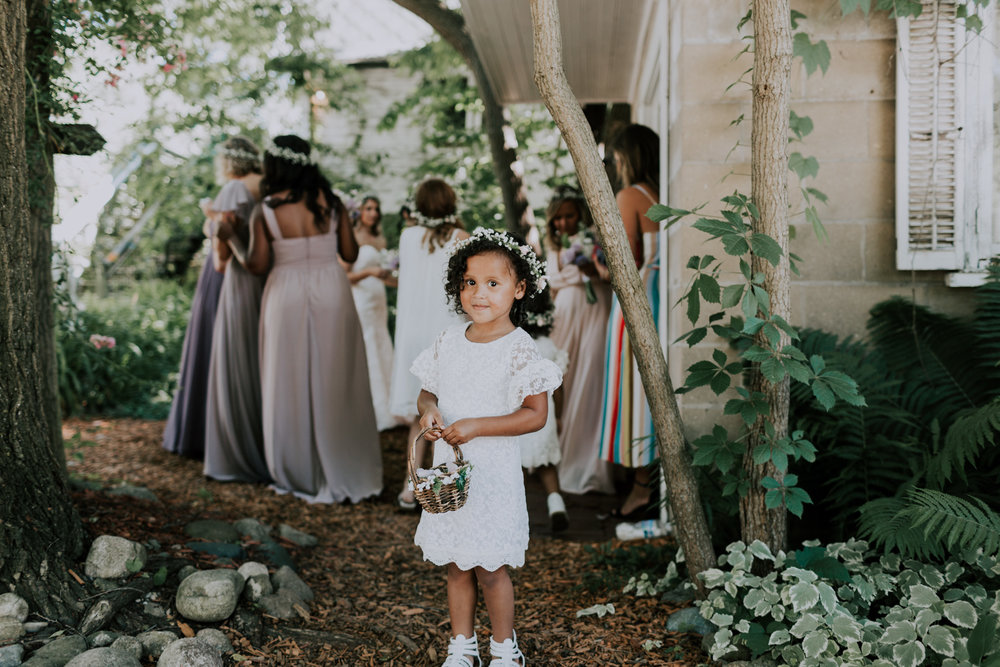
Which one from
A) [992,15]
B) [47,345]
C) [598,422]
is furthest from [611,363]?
[47,345]

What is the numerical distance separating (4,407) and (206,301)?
354 cm

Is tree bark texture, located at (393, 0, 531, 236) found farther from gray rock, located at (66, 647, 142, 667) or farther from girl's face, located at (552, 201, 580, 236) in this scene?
gray rock, located at (66, 647, 142, 667)

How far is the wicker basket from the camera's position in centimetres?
244

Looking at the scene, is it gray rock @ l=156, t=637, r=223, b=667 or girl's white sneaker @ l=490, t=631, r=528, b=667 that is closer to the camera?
gray rock @ l=156, t=637, r=223, b=667

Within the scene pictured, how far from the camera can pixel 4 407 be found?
2.87m

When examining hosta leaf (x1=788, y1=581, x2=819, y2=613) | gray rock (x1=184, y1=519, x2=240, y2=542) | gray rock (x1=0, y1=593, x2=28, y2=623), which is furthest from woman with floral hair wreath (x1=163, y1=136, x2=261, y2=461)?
hosta leaf (x1=788, y1=581, x2=819, y2=613)

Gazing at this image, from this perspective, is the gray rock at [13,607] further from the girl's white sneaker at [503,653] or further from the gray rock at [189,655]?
the girl's white sneaker at [503,653]

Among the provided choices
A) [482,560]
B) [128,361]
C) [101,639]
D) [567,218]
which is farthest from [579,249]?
[128,361]

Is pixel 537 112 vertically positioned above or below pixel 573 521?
above

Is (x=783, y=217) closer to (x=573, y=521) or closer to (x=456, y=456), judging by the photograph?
(x=456, y=456)

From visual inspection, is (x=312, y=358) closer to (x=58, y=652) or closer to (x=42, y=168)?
(x=42, y=168)

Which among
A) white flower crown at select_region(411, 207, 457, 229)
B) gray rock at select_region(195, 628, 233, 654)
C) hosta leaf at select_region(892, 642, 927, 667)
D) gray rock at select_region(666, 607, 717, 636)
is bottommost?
gray rock at select_region(666, 607, 717, 636)

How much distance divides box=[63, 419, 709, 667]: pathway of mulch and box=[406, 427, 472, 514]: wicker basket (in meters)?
0.76

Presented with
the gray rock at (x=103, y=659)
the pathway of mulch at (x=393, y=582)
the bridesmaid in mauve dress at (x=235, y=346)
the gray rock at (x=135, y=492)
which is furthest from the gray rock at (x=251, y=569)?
the bridesmaid in mauve dress at (x=235, y=346)
